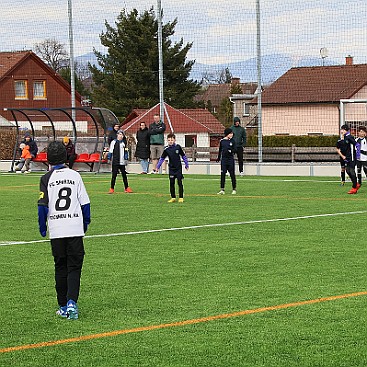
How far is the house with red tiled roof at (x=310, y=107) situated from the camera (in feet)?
110

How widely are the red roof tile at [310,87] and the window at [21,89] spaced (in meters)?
17.8

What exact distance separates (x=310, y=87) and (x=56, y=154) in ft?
96.2

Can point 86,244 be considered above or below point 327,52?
below

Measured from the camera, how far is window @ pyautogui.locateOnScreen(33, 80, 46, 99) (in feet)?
197

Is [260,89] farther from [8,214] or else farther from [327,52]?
[8,214]

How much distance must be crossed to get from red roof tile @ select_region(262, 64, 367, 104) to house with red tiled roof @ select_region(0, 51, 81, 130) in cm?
1610

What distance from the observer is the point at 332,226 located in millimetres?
16266

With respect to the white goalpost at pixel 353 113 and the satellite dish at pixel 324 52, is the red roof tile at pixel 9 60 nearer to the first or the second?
the satellite dish at pixel 324 52

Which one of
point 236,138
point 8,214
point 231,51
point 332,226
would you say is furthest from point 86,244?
point 231,51

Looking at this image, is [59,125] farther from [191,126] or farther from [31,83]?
[31,83]

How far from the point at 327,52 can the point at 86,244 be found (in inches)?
765

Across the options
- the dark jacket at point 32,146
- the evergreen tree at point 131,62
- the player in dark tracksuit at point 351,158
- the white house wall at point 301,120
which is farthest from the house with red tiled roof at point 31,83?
the player in dark tracksuit at point 351,158

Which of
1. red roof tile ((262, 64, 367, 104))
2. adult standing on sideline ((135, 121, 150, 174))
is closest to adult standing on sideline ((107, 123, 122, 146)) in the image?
adult standing on sideline ((135, 121, 150, 174))

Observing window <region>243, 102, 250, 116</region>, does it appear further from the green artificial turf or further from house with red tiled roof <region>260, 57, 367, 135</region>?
the green artificial turf
